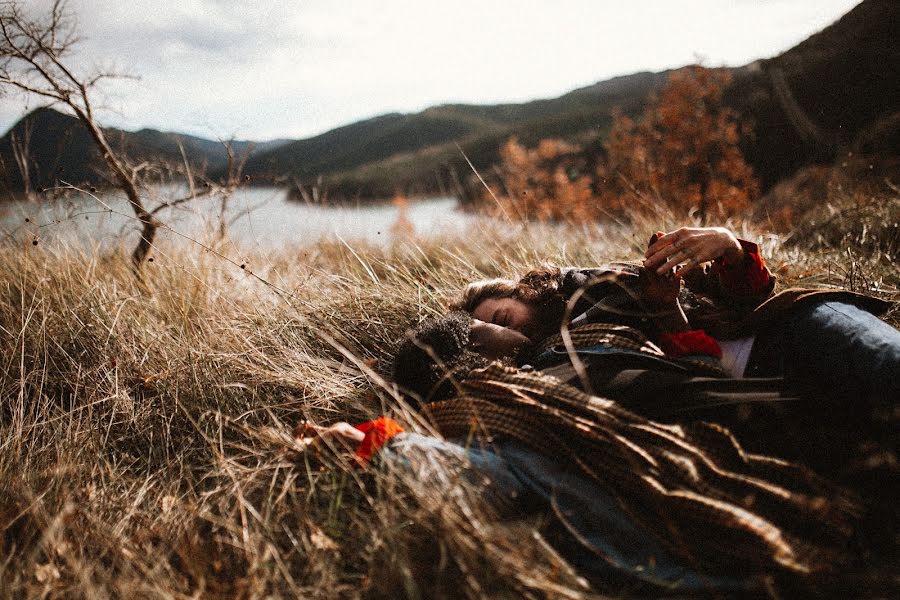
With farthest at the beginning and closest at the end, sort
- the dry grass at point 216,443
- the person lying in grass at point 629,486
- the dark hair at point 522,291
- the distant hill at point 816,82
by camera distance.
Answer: the distant hill at point 816,82
the dark hair at point 522,291
the dry grass at point 216,443
the person lying in grass at point 629,486

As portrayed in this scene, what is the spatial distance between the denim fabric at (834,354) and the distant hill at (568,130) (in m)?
2.03

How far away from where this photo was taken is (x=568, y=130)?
4656 cm

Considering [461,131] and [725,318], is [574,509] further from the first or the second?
[461,131]

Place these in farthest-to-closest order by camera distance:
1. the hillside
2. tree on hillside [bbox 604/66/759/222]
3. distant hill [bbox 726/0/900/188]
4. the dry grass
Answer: tree on hillside [bbox 604/66/759/222]
distant hill [bbox 726/0/900/188]
the hillside
the dry grass

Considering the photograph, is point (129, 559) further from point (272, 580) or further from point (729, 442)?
point (729, 442)

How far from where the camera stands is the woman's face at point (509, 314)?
6.89 feet

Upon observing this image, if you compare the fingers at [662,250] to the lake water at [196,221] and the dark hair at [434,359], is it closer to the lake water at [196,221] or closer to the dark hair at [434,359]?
the dark hair at [434,359]

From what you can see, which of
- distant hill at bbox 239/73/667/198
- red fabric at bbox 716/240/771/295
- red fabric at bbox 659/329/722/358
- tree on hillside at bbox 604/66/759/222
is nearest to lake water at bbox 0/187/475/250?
red fabric at bbox 659/329/722/358

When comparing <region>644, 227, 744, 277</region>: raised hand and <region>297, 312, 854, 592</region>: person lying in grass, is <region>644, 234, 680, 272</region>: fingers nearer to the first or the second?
<region>644, 227, 744, 277</region>: raised hand

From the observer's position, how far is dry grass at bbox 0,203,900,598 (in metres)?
1.20

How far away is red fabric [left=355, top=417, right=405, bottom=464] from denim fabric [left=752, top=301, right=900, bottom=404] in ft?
4.46

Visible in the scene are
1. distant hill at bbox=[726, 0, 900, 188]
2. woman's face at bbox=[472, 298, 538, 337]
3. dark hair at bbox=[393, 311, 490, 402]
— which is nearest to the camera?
dark hair at bbox=[393, 311, 490, 402]

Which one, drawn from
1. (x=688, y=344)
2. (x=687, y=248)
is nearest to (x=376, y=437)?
(x=688, y=344)

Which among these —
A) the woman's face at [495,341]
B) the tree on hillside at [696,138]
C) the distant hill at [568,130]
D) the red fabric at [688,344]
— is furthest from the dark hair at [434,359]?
the tree on hillside at [696,138]
